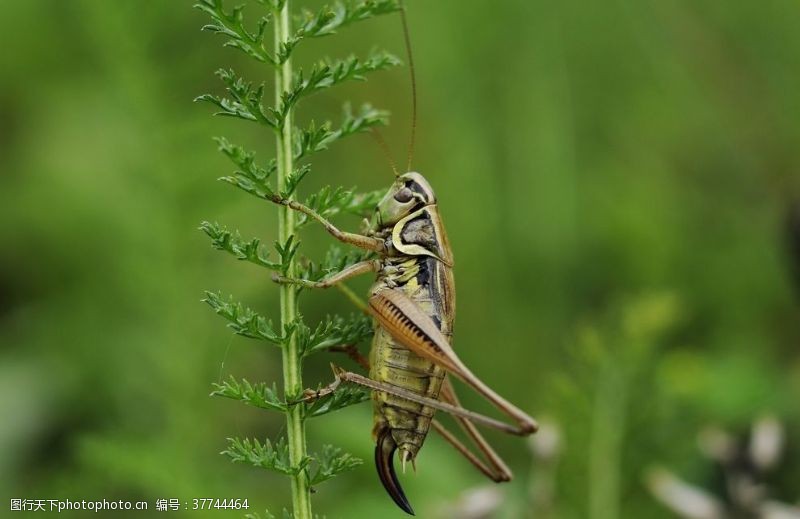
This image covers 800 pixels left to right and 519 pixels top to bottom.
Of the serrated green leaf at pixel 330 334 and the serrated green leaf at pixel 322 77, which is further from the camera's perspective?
the serrated green leaf at pixel 330 334

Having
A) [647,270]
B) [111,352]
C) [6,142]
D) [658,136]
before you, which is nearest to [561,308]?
[647,270]

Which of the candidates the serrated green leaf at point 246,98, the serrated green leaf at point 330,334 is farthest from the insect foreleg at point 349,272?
the serrated green leaf at point 246,98

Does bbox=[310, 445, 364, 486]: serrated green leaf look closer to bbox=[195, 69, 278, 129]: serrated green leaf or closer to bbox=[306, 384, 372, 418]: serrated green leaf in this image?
bbox=[306, 384, 372, 418]: serrated green leaf

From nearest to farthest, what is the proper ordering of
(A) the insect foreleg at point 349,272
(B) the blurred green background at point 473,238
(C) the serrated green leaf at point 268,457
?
1. (C) the serrated green leaf at point 268,457
2. (A) the insect foreleg at point 349,272
3. (B) the blurred green background at point 473,238

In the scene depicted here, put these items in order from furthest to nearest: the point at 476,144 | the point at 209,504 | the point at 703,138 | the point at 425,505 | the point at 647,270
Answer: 1. the point at 703,138
2. the point at 476,144
3. the point at 647,270
4. the point at 425,505
5. the point at 209,504

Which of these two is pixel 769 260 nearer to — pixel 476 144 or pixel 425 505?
pixel 476 144

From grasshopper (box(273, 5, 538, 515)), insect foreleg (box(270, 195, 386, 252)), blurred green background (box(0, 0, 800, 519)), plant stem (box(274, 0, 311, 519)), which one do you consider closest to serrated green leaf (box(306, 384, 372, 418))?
plant stem (box(274, 0, 311, 519))

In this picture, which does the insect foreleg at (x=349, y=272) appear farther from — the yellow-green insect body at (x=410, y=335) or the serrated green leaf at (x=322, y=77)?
the serrated green leaf at (x=322, y=77)
